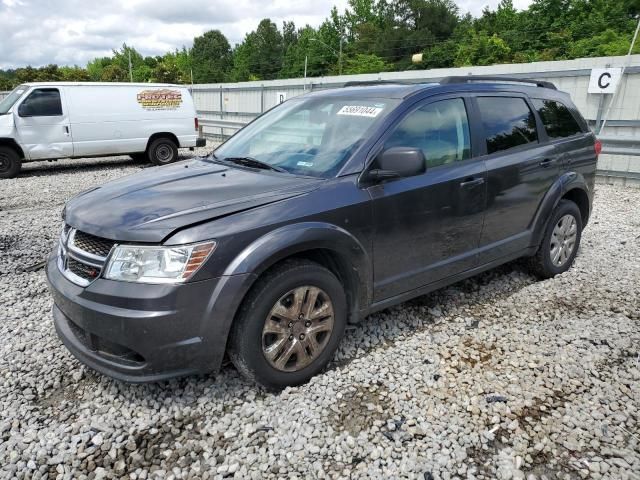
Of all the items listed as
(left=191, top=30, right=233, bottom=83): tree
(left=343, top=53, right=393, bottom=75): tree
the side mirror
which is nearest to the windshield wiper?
the side mirror

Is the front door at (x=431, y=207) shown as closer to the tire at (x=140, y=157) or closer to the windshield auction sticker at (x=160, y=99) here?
the windshield auction sticker at (x=160, y=99)

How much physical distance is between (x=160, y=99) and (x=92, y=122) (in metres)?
1.79

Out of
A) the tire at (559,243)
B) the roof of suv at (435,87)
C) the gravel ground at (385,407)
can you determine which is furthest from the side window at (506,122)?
the gravel ground at (385,407)

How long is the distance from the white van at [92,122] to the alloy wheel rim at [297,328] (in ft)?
33.6

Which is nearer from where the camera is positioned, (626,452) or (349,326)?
(626,452)

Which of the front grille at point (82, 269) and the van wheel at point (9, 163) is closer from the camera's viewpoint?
the front grille at point (82, 269)

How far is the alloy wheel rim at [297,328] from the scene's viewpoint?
9.12 feet

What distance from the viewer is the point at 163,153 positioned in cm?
1271

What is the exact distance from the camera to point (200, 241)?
247cm

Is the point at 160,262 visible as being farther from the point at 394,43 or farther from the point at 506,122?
the point at 394,43

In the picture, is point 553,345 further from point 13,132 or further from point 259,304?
point 13,132

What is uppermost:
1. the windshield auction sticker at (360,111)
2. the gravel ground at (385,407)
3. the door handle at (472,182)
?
the windshield auction sticker at (360,111)

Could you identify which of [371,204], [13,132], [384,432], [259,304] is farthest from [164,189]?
[13,132]

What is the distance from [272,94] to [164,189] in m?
14.7
